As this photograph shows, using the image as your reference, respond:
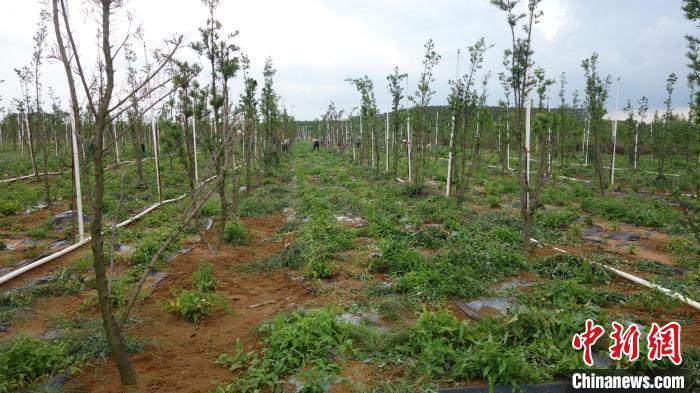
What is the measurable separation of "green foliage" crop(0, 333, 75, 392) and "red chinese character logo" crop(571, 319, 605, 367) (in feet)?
13.6

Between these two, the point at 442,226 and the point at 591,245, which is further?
the point at 442,226

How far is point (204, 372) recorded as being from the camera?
11.6ft

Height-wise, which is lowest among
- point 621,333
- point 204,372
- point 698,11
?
point 204,372

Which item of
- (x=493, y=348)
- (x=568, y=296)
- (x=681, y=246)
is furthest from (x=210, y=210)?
(x=681, y=246)

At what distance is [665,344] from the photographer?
134 inches

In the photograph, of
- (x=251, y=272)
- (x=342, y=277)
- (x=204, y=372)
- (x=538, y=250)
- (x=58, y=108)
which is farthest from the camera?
(x=58, y=108)

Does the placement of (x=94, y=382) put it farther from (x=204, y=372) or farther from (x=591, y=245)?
(x=591, y=245)

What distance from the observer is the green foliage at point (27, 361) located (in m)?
3.24

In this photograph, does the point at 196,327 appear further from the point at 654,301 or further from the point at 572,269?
the point at 654,301

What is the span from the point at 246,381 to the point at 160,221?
672cm

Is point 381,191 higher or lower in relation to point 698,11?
lower

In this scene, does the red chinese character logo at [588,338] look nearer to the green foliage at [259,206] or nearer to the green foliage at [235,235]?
the green foliage at [235,235]

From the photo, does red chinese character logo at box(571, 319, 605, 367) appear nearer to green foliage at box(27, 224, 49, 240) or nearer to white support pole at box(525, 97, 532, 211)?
white support pole at box(525, 97, 532, 211)

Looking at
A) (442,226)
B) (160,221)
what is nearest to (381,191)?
(442,226)
